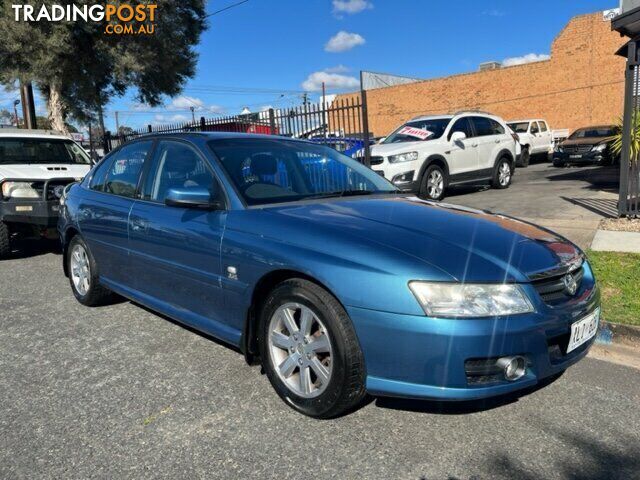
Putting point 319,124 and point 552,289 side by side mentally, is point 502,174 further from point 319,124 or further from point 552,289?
point 552,289

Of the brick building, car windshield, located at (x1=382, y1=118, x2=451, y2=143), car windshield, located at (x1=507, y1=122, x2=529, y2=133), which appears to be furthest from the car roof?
the brick building

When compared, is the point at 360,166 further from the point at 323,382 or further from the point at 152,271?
the point at 323,382

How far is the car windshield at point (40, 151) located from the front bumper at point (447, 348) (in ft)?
24.8

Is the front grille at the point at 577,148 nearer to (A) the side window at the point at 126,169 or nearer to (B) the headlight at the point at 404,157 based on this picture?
(B) the headlight at the point at 404,157

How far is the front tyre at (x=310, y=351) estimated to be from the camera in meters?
2.61

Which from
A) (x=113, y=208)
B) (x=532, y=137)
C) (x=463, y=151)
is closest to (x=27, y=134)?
(x=113, y=208)

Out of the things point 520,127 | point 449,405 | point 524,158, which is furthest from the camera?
point 520,127

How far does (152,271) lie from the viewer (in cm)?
391

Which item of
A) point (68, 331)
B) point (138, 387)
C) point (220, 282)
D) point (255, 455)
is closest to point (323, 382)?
point (255, 455)

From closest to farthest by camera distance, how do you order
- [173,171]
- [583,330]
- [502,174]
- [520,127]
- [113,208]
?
[583,330], [173,171], [113,208], [502,174], [520,127]

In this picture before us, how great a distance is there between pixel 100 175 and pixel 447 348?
153 inches

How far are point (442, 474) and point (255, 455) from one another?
897mm

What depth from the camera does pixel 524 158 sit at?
20.5m

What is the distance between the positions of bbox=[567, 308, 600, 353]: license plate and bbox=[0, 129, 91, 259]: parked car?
21.8 ft
